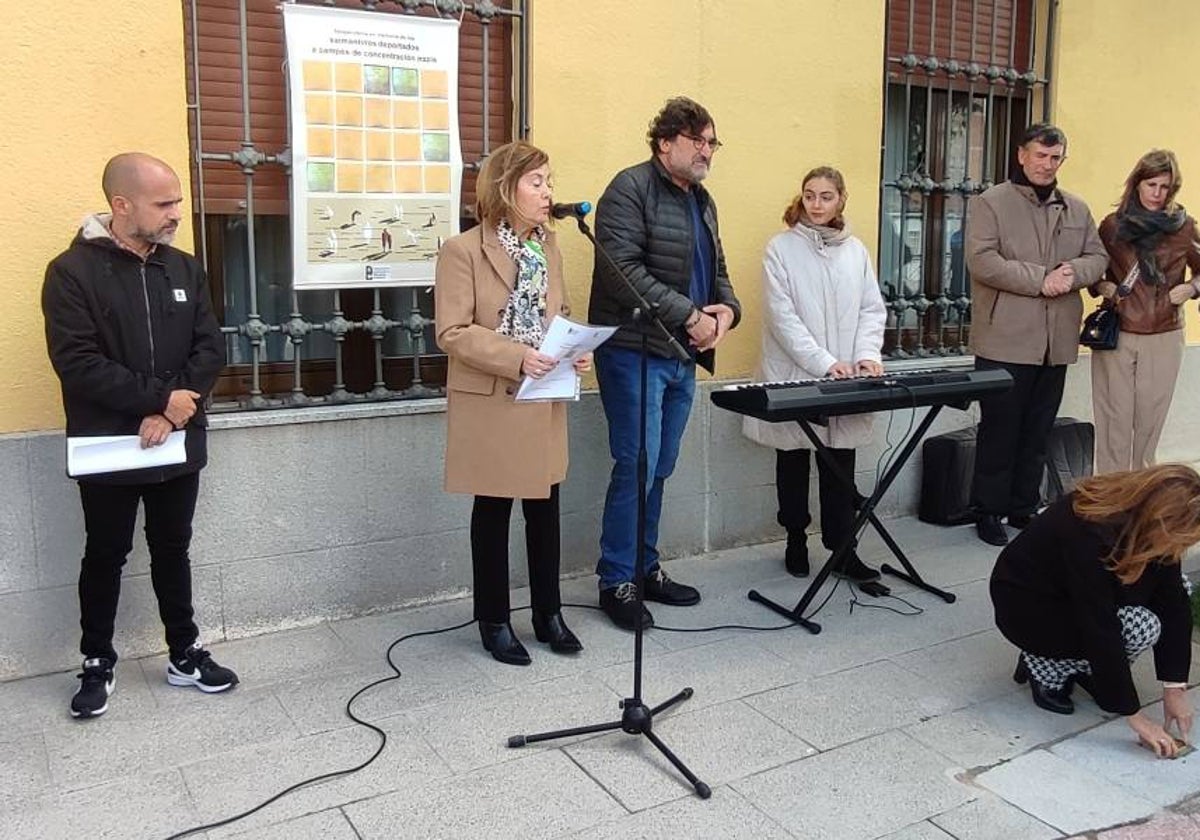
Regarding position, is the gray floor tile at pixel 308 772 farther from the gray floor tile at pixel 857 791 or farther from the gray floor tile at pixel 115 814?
the gray floor tile at pixel 857 791

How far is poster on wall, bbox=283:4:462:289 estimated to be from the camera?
4.21 m

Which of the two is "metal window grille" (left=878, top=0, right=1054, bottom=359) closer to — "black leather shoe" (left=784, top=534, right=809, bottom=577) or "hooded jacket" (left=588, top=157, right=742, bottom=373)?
"black leather shoe" (left=784, top=534, right=809, bottom=577)

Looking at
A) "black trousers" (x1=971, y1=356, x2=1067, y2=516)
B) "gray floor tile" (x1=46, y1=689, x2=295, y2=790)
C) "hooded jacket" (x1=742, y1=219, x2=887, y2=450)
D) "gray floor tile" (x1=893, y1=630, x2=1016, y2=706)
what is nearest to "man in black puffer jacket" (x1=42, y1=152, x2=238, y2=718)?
"gray floor tile" (x1=46, y1=689, x2=295, y2=790)

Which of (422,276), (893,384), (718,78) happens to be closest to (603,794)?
(893,384)

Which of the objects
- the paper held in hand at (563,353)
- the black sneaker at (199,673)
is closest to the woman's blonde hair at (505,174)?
the paper held in hand at (563,353)

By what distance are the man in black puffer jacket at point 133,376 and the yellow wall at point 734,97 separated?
172cm

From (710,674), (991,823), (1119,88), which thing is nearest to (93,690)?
(710,674)

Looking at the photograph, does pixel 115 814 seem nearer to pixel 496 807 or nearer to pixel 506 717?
pixel 496 807

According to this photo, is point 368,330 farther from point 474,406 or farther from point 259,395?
point 474,406

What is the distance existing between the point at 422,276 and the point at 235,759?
6.60ft

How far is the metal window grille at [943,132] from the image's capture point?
19.8 feet

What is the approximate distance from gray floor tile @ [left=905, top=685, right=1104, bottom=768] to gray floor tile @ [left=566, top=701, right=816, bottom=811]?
445 mm

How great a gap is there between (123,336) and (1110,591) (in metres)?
3.09

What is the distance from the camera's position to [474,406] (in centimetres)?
385
